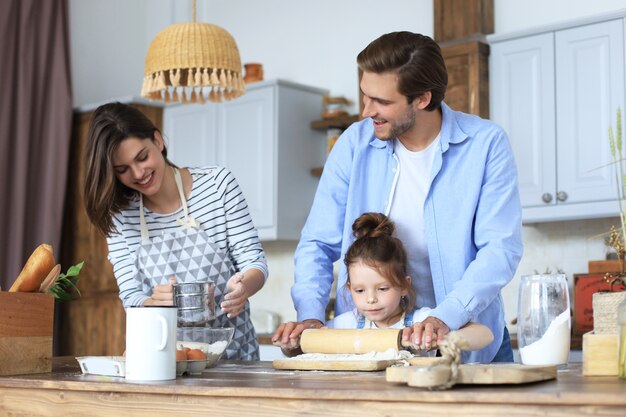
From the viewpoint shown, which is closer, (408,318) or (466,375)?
(466,375)

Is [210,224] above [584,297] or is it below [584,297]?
above

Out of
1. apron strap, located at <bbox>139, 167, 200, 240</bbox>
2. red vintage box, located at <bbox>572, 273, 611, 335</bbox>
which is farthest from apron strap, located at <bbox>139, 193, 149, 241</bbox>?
red vintage box, located at <bbox>572, 273, 611, 335</bbox>

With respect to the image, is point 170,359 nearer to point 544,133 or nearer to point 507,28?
point 544,133

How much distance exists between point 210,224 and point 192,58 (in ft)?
3.46

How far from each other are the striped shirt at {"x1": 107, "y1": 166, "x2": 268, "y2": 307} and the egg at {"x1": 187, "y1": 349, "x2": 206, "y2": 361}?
80cm

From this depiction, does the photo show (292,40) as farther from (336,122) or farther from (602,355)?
(602,355)

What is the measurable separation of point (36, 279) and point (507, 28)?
327 cm

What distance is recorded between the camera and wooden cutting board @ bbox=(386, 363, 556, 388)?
133cm

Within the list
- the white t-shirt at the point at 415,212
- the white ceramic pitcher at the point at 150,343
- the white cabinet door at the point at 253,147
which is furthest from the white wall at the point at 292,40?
the white ceramic pitcher at the point at 150,343

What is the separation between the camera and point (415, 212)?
2434 millimetres

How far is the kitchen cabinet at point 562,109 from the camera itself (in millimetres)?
4176

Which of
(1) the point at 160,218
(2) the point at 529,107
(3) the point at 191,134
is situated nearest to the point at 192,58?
(1) the point at 160,218

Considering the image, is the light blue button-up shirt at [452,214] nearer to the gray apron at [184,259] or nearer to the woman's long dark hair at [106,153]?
the gray apron at [184,259]

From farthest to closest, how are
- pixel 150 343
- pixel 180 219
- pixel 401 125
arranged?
1. pixel 180 219
2. pixel 401 125
3. pixel 150 343
